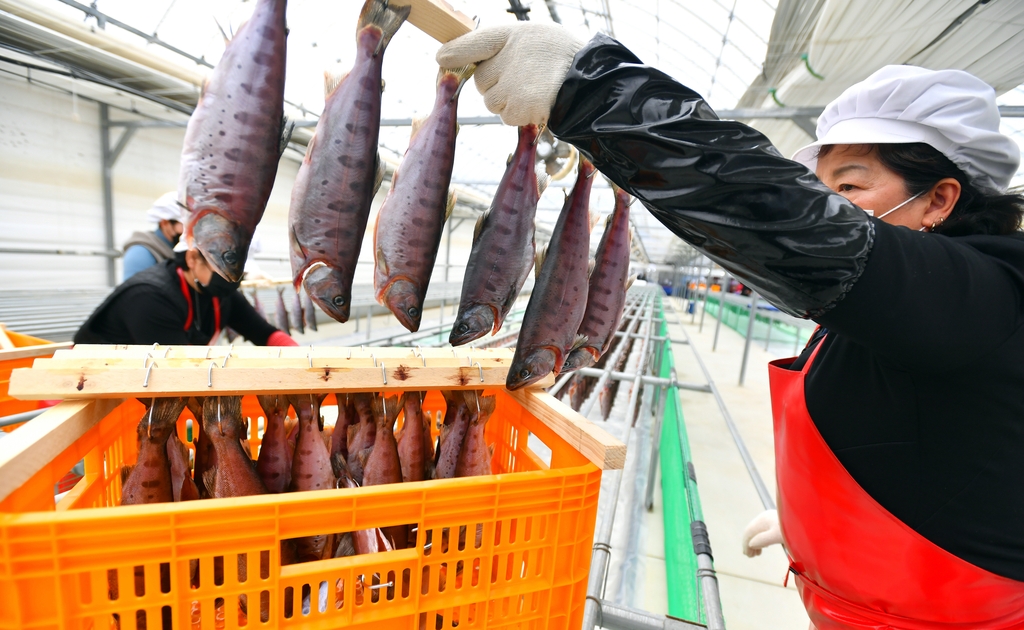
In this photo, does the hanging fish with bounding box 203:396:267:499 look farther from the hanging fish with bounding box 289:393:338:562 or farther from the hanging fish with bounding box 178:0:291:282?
the hanging fish with bounding box 178:0:291:282

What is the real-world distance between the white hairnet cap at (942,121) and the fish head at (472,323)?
90 centimetres

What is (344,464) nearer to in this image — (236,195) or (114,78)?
(236,195)

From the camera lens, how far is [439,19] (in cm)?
89

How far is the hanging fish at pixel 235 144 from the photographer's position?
79 cm

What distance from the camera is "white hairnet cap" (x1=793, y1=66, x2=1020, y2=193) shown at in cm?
92

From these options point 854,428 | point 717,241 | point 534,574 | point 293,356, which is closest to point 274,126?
point 293,356

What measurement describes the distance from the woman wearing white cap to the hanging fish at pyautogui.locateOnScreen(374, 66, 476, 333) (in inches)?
4.0

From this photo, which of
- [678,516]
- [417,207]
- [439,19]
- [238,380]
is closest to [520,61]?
[439,19]

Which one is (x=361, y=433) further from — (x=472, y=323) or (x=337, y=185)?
(x=337, y=185)

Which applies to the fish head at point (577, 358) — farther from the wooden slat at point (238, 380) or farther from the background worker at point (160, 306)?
the background worker at point (160, 306)

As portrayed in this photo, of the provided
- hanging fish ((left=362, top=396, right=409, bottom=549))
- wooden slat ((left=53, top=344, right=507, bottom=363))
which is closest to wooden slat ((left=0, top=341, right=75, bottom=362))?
wooden slat ((left=53, top=344, right=507, bottom=363))

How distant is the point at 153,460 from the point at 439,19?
1141mm

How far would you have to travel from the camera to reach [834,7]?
214 centimetres

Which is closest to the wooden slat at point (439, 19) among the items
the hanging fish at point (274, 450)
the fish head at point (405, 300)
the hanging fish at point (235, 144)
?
the hanging fish at point (235, 144)
